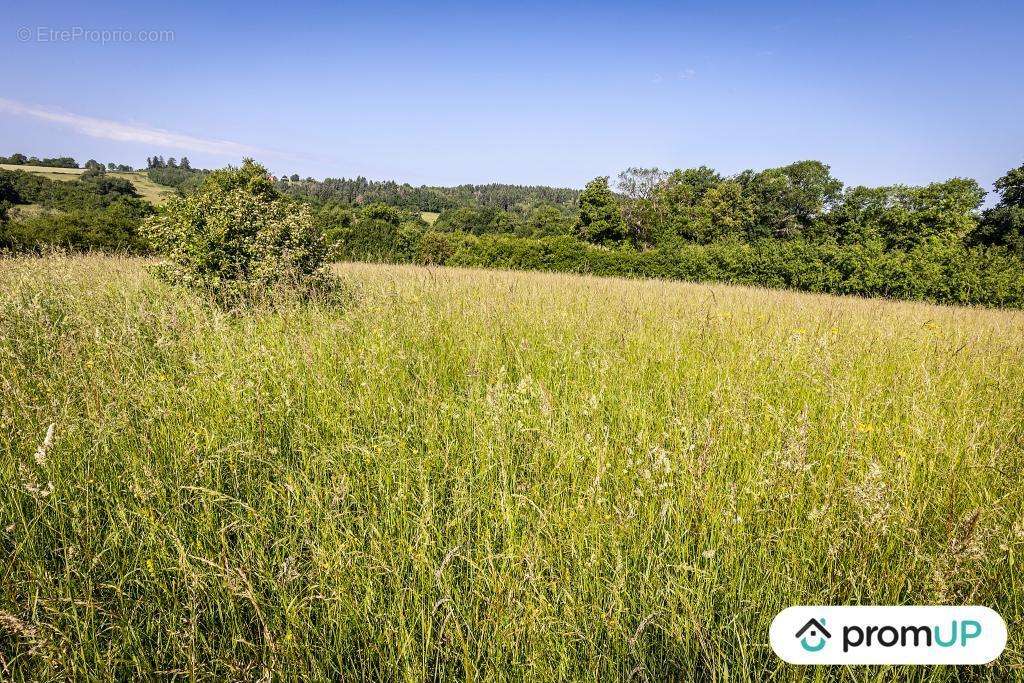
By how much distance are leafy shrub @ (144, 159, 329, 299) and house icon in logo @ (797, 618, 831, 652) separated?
5.17 m

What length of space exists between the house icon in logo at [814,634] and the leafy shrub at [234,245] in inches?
203

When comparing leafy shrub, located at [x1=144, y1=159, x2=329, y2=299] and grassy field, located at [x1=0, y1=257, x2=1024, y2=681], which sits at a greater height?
leafy shrub, located at [x1=144, y1=159, x2=329, y2=299]

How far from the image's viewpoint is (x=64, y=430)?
2.23 meters

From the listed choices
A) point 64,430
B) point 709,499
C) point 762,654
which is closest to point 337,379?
point 64,430

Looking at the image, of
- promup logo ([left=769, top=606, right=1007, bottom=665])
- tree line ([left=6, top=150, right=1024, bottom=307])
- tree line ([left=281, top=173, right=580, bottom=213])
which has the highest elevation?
tree line ([left=281, top=173, right=580, bottom=213])

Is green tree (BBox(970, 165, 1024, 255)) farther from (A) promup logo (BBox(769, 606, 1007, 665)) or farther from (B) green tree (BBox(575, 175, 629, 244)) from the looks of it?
(A) promup logo (BBox(769, 606, 1007, 665))

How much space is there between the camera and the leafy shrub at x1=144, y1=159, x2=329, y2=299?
17.1ft

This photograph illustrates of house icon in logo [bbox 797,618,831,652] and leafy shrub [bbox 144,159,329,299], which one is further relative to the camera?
leafy shrub [bbox 144,159,329,299]

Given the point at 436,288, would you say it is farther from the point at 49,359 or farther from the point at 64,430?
the point at 64,430

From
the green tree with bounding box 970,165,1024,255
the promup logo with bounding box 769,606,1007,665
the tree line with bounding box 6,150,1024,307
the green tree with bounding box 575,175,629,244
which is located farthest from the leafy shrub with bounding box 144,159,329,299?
the green tree with bounding box 575,175,629,244

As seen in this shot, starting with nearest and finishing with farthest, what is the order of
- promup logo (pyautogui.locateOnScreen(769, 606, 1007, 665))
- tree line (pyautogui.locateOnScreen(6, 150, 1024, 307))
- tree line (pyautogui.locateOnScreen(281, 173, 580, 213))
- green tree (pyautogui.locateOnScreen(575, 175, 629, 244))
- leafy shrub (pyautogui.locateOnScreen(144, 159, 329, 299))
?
promup logo (pyautogui.locateOnScreen(769, 606, 1007, 665)), leafy shrub (pyautogui.locateOnScreen(144, 159, 329, 299)), tree line (pyautogui.locateOnScreen(6, 150, 1024, 307)), green tree (pyautogui.locateOnScreen(575, 175, 629, 244)), tree line (pyautogui.locateOnScreen(281, 173, 580, 213))

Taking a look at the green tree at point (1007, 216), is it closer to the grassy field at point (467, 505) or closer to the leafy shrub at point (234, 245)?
the grassy field at point (467, 505)

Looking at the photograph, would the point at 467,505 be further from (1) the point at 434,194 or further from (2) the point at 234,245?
(1) the point at 434,194

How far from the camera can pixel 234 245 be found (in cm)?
536
